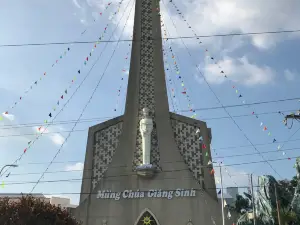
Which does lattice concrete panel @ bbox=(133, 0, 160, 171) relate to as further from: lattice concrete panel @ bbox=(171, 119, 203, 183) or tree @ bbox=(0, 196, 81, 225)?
tree @ bbox=(0, 196, 81, 225)

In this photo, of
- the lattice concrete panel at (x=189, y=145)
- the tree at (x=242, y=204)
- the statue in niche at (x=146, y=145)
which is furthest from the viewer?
the tree at (x=242, y=204)

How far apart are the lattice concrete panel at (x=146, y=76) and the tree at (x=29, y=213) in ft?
49.8

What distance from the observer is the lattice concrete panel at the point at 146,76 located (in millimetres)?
32812

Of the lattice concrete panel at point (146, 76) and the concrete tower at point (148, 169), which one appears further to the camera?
the lattice concrete panel at point (146, 76)

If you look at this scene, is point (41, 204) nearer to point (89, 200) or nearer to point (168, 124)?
point (89, 200)

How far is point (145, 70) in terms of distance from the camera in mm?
35938

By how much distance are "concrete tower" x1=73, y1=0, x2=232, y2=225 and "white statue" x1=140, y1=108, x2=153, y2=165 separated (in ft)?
2.33

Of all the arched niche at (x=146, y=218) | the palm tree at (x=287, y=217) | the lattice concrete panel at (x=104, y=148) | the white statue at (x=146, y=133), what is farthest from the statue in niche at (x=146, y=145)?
the palm tree at (x=287, y=217)

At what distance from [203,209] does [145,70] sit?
1420 cm

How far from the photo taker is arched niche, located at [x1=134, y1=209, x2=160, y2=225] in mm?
30844

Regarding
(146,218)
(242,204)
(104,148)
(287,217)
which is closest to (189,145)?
(146,218)

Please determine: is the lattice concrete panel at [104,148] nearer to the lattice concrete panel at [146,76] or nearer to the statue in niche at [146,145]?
the lattice concrete panel at [146,76]

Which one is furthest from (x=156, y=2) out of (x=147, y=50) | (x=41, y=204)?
(x=41, y=204)

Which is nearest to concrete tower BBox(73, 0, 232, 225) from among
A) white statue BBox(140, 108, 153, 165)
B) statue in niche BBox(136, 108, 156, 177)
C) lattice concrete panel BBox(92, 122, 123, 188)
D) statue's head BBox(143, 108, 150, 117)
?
lattice concrete panel BBox(92, 122, 123, 188)
